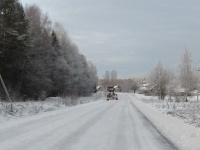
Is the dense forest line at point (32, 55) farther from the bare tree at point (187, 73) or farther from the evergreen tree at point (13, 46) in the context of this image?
the bare tree at point (187, 73)

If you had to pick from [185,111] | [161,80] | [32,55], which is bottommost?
[185,111]

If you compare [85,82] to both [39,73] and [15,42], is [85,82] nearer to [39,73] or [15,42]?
[39,73]

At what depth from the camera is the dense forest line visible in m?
38.6

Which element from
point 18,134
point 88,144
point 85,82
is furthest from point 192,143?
point 85,82

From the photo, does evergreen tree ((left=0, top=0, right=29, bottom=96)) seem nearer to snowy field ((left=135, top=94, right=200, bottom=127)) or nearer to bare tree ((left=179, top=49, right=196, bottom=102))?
snowy field ((left=135, top=94, right=200, bottom=127))

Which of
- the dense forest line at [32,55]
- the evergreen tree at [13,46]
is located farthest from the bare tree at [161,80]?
the evergreen tree at [13,46]

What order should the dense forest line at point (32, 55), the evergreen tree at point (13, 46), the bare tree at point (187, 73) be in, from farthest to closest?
the bare tree at point (187, 73) < the dense forest line at point (32, 55) < the evergreen tree at point (13, 46)

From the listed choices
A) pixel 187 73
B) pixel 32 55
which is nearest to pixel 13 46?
pixel 32 55

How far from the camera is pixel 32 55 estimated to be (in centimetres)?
4612

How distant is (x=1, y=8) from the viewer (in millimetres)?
38031

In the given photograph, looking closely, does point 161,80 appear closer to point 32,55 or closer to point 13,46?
point 32,55

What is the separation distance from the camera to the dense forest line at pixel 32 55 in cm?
3862

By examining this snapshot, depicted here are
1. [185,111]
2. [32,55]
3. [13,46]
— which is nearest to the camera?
[185,111]

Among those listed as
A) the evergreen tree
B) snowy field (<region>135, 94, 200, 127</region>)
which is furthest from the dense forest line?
snowy field (<region>135, 94, 200, 127</region>)
